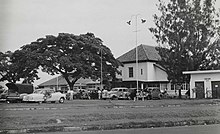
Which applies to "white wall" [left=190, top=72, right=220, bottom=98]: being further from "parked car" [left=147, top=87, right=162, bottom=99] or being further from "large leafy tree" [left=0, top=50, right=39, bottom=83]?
"large leafy tree" [left=0, top=50, right=39, bottom=83]

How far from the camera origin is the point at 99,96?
155 feet

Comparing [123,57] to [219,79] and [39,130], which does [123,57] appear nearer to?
[219,79]

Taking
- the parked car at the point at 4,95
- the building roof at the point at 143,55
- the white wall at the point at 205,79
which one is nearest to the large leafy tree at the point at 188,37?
the white wall at the point at 205,79

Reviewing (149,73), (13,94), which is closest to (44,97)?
(13,94)

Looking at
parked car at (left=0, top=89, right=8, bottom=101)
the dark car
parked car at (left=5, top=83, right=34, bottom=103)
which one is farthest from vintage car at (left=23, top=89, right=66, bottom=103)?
the dark car

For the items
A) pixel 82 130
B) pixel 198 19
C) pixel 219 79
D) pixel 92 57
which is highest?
pixel 198 19

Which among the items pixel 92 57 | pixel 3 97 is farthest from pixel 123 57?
pixel 3 97

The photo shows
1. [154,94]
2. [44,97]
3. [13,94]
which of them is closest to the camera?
[44,97]

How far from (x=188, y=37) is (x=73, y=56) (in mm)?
16818

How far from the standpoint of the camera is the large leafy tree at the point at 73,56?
174ft

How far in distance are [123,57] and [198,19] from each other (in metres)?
21.4

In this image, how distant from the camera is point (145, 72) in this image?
2495 inches

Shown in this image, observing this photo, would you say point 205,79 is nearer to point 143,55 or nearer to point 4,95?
point 143,55

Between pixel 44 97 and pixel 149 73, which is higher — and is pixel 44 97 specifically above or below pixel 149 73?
below
